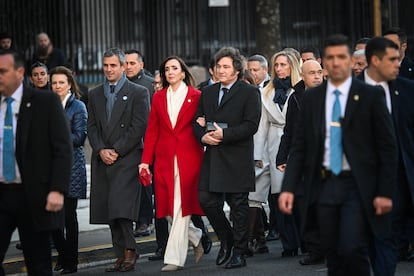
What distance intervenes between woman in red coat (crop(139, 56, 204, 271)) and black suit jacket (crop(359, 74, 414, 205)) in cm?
271

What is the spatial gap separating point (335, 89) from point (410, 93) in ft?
4.24

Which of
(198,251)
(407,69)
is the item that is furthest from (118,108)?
(407,69)

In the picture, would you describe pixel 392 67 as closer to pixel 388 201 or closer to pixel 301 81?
pixel 388 201

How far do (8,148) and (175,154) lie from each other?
3174mm

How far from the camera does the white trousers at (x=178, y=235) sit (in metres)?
11.0

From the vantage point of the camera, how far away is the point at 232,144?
11109 millimetres

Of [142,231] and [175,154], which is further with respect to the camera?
[142,231]

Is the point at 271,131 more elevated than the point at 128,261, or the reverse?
the point at 271,131

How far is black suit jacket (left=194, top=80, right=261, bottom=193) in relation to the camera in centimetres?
1101

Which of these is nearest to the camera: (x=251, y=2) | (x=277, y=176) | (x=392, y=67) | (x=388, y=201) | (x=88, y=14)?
(x=388, y=201)

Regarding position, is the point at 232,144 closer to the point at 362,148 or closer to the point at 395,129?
the point at 395,129

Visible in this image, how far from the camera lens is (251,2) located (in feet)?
73.1

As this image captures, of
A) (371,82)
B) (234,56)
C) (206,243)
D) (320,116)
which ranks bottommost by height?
(206,243)

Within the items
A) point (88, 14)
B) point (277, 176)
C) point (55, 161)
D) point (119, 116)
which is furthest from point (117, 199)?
point (88, 14)
